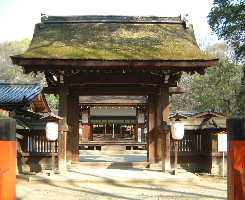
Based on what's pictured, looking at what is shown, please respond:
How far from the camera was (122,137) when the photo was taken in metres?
32.6

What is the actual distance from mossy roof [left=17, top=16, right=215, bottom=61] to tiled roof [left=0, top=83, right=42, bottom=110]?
13.1 feet

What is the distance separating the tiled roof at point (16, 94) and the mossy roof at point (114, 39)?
398cm

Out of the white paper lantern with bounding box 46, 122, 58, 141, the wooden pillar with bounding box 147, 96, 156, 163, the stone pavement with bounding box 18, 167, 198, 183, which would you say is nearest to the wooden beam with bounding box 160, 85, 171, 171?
the stone pavement with bounding box 18, 167, 198, 183

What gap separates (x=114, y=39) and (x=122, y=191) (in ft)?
18.0

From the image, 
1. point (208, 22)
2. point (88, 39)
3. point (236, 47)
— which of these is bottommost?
point (88, 39)

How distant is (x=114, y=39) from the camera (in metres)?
12.2

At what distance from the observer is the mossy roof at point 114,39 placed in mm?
10930

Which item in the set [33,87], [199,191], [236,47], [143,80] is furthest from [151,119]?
[236,47]

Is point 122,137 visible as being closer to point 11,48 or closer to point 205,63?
point 205,63

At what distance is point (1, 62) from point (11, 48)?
15.8ft

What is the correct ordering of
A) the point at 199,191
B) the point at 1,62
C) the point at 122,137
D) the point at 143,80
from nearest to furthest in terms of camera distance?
the point at 199,191, the point at 143,80, the point at 122,137, the point at 1,62

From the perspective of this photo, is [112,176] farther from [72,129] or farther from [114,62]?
[114,62]

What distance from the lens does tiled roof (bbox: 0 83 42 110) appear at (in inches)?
621

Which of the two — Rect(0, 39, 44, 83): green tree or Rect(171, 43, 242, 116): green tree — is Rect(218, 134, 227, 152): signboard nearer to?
Rect(171, 43, 242, 116): green tree
